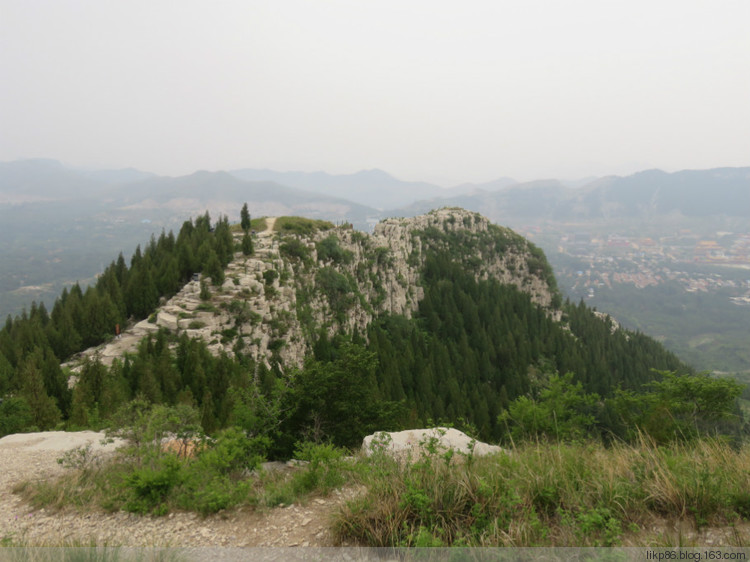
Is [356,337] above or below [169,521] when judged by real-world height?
below

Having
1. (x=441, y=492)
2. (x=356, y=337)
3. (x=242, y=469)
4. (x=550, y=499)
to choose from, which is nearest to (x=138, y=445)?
Answer: (x=242, y=469)

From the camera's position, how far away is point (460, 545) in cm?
509

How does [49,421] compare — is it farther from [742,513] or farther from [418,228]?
[418,228]

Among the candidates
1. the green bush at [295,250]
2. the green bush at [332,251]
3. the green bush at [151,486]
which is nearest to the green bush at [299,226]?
the green bush at [332,251]

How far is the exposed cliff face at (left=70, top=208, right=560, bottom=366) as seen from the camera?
31.4 meters

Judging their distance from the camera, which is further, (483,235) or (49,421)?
(483,235)

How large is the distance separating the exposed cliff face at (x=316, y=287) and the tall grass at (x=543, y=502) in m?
26.3

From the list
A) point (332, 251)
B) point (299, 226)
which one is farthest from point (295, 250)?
point (299, 226)

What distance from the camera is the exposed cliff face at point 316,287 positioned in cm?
3144

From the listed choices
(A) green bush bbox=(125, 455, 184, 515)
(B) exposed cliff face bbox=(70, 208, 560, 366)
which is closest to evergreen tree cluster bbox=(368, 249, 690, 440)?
(B) exposed cliff face bbox=(70, 208, 560, 366)

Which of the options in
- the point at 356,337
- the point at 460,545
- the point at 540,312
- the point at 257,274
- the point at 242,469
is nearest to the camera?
the point at 460,545

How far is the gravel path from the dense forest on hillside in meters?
3.21

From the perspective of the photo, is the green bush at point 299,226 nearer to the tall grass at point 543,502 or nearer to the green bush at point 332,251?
the green bush at point 332,251

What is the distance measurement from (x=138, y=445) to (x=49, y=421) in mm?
13723
